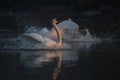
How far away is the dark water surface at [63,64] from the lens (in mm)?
15297

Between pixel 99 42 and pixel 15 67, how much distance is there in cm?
902

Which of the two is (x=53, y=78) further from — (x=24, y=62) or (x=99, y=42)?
(x=99, y=42)

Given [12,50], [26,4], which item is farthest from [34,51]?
[26,4]

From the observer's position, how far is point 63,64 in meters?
17.7

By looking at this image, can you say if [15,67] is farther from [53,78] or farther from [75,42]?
[75,42]

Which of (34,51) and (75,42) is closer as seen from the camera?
(34,51)

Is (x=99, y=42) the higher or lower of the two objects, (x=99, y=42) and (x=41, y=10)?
the lower

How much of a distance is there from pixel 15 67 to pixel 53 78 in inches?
105

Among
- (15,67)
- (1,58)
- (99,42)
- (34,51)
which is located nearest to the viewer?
(15,67)

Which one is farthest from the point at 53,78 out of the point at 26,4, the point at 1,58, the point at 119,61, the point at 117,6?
the point at 26,4

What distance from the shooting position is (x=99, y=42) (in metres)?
25.9

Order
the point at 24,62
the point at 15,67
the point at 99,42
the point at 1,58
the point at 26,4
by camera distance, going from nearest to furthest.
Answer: the point at 15,67 → the point at 24,62 → the point at 1,58 → the point at 99,42 → the point at 26,4

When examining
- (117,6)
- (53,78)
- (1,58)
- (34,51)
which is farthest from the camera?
(117,6)

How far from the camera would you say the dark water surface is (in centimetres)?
1530
